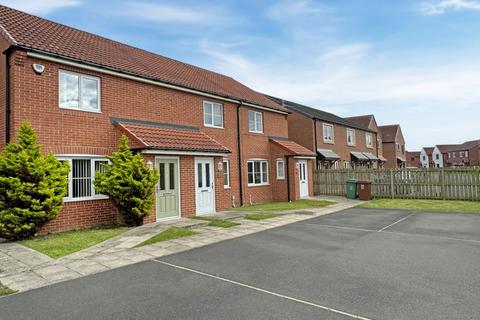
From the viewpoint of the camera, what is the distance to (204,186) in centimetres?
1384

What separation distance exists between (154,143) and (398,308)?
9198 mm

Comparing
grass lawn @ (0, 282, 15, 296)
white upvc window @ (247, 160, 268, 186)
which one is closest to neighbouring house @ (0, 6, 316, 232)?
white upvc window @ (247, 160, 268, 186)

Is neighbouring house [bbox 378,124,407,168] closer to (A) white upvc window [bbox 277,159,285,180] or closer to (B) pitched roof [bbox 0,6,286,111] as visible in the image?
(A) white upvc window [bbox 277,159,285,180]

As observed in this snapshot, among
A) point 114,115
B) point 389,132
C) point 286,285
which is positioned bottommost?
point 286,285

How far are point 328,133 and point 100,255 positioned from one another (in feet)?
80.3

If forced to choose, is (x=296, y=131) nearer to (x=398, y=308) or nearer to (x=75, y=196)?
(x=75, y=196)

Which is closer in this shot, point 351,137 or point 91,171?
Result: point 91,171

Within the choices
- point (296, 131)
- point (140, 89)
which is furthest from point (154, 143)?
point (296, 131)

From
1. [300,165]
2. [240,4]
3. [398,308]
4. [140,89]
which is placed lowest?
[398,308]

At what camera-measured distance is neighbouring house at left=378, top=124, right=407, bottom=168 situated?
48.3 metres

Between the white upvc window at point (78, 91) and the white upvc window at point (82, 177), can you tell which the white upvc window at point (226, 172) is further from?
the white upvc window at point (78, 91)

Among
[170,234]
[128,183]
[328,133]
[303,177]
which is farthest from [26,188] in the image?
[328,133]

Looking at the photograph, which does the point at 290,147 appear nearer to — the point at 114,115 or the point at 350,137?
the point at 114,115

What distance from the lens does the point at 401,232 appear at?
957 centimetres
